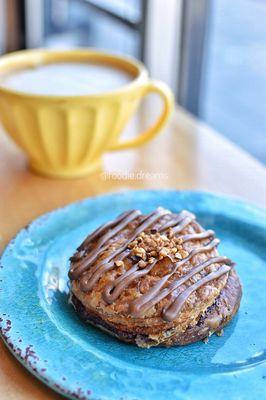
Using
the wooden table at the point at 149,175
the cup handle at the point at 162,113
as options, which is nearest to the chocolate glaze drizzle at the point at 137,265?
the wooden table at the point at 149,175

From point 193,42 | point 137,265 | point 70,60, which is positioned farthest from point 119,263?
point 193,42

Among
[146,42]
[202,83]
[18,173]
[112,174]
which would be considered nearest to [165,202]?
[112,174]

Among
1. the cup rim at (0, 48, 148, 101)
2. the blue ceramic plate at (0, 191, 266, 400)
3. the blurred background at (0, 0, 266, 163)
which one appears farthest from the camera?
the blurred background at (0, 0, 266, 163)

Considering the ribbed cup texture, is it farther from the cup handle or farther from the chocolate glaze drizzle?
the chocolate glaze drizzle

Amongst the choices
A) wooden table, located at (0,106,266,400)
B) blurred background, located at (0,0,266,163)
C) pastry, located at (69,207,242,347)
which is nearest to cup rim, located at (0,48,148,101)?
wooden table, located at (0,106,266,400)

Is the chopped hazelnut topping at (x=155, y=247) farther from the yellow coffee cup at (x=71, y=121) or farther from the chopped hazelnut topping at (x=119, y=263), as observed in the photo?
the yellow coffee cup at (x=71, y=121)

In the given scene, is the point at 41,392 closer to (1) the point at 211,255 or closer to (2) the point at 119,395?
(2) the point at 119,395
